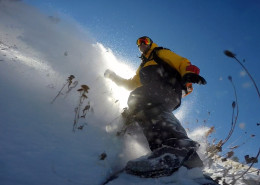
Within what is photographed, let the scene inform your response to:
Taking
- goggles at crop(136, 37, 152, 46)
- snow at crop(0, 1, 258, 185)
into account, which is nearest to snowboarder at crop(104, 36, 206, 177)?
goggles at crop(136, 37, 152, 46)

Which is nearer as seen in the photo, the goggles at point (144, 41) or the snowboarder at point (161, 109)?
the snowboarder at point (161, 109)

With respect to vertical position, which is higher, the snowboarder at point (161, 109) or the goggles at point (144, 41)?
the goggles at point (144, 41)

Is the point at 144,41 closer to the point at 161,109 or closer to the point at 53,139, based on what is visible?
the point at 161,109

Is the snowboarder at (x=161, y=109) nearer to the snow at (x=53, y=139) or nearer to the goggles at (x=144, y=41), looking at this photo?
the goggles at (x=144, y=41)

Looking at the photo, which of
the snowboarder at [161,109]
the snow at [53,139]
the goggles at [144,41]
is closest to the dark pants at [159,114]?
the snowboarder at [161,109]

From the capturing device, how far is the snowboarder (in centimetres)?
190

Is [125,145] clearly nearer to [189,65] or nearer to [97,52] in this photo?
[189,65]

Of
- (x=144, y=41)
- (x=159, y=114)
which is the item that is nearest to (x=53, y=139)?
(x=159, y=114)

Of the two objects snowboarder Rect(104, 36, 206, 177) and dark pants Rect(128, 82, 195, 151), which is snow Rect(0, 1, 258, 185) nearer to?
snowboarder Rect(104, 36, 206, 177)

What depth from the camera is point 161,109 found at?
2.77 meters

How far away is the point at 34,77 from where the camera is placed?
302 cm

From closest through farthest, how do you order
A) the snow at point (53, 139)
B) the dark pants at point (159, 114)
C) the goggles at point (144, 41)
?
1. the snow at point (53, 139)
2. the dark pants at point (159, 114)
3. the goggles at point (144, 41)

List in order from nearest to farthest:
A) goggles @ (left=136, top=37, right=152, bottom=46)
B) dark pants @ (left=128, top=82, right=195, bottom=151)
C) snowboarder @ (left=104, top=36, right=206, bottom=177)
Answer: snowboarder @ (left=104, top=36, right=206, bottom=177), dark pants @ (left=128, top=82, right=195, bottom=151), goggles @ (left=136, top=37, right=152, bottom=46)

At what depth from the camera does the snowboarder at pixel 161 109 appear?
6.23 feet
